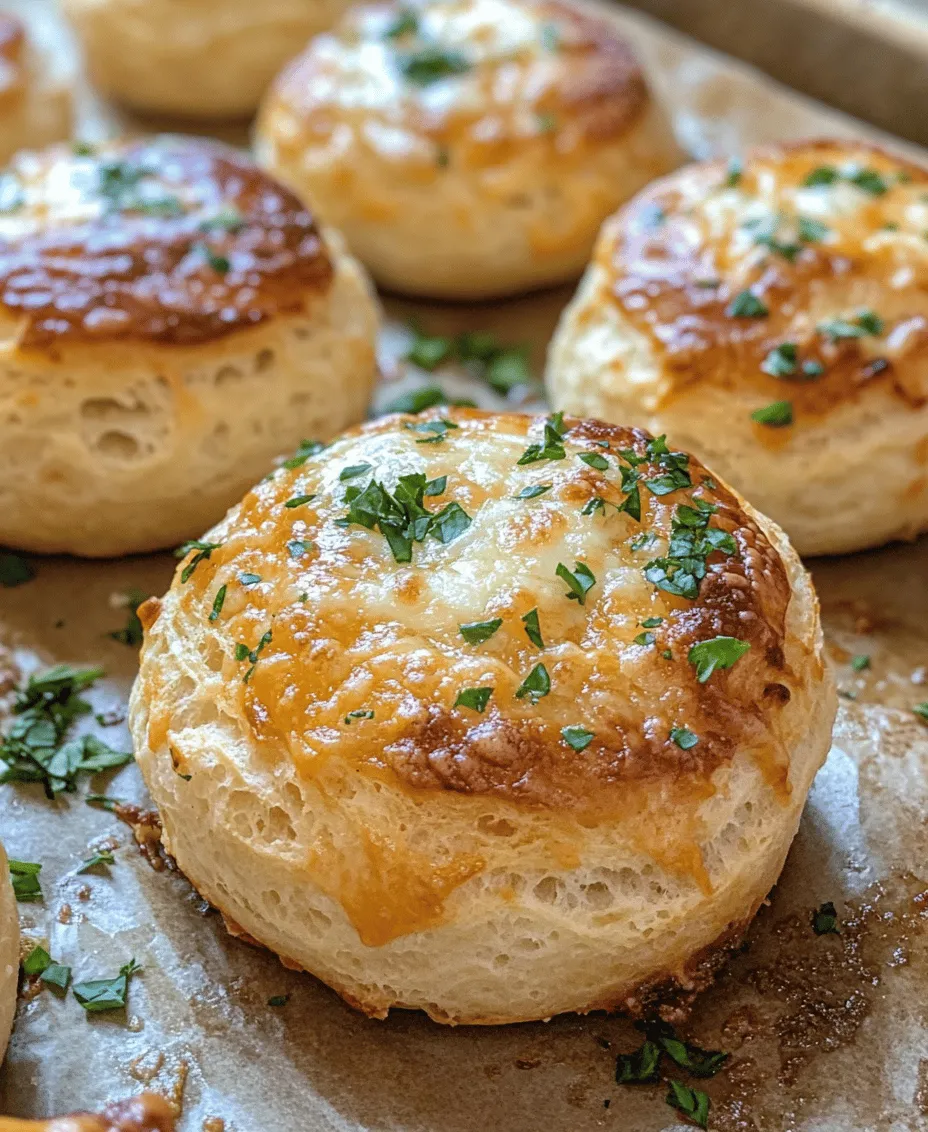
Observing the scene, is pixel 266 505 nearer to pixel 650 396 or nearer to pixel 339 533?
pixel 339 533

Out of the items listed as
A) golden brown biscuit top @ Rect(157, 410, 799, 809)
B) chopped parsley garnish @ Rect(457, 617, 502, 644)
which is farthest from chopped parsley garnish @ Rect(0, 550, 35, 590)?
chopped parsley garnish @ Rect(457, 617, 502, 644)

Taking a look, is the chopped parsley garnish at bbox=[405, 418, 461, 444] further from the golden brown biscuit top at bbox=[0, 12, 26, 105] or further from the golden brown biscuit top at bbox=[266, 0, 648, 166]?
the golden brown biscuit top at bbox=[0, 12, 26, 105]

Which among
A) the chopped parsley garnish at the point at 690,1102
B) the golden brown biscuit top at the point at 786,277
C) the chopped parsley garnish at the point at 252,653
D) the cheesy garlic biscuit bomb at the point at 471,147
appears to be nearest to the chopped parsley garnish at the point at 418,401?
the cheesy garlic biscuit bomb at the point at 471,147

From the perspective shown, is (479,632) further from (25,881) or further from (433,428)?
(25,881)

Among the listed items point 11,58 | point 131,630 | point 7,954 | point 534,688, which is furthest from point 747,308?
point 11,58

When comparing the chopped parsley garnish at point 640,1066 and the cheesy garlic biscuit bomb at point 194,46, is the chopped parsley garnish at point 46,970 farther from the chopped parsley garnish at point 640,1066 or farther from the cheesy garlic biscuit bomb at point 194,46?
the cheesy garlic biscuit bomb at point 194,46

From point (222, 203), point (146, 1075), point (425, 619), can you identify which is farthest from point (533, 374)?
point (146, 1075)

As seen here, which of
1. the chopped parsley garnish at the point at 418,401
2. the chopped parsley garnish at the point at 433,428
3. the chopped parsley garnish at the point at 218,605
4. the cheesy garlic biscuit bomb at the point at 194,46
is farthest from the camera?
the cheesy garlic biscuit bomb at the point at 194,46
